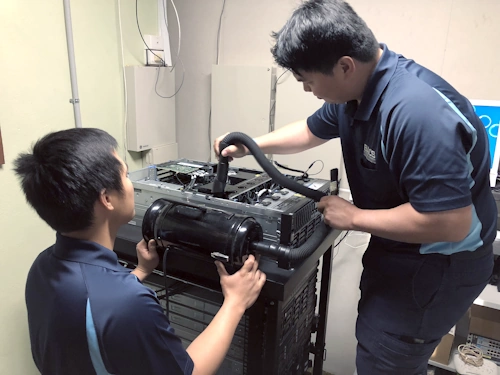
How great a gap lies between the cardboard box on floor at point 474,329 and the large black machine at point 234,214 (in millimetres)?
948

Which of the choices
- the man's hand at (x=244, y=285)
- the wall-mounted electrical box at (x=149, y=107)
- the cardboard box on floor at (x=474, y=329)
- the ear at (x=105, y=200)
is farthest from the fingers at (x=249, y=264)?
the wall-mounted electrical box at (x=149, y=107)

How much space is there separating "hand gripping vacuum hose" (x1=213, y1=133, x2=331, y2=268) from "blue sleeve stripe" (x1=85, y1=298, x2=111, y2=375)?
0.36 meters

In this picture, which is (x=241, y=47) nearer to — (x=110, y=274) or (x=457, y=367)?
(x=110, y=274)

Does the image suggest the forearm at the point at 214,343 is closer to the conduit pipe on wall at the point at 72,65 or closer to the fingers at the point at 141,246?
the fingers at the point at 141,246

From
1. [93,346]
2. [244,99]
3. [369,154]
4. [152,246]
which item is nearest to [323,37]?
[369,154]

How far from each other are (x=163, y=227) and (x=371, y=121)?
56 cm

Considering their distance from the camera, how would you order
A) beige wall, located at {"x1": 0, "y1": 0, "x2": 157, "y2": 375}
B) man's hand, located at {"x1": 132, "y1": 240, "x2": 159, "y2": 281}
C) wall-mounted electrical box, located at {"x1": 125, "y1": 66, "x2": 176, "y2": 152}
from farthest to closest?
wall-mounted electrical box, located at {"x1": 125, "y1": 66, "x2": 176, "y2": 152}, beige wall, located at {"x1": 0, "y1": 0, "x2": 157, "y2": 375}, man's hand, located at {"x1": 132, "y1": 240, "x2": 159, "y2": 281}

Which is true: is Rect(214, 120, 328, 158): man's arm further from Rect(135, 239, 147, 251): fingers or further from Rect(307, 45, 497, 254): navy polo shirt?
Rect(135, 239, 147, 251): fingers

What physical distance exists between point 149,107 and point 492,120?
1517 mm

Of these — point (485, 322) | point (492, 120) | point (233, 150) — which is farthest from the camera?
point (485, 322)

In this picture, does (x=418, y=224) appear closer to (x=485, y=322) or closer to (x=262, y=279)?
(x=262, y=279)

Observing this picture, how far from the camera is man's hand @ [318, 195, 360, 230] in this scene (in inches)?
36.4

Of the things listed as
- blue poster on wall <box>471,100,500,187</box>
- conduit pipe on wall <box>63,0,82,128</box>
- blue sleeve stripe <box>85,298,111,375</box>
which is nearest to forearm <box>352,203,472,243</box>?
blue sleeve stripe <box>85,298,111,375</box>

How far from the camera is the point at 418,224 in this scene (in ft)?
2.70
